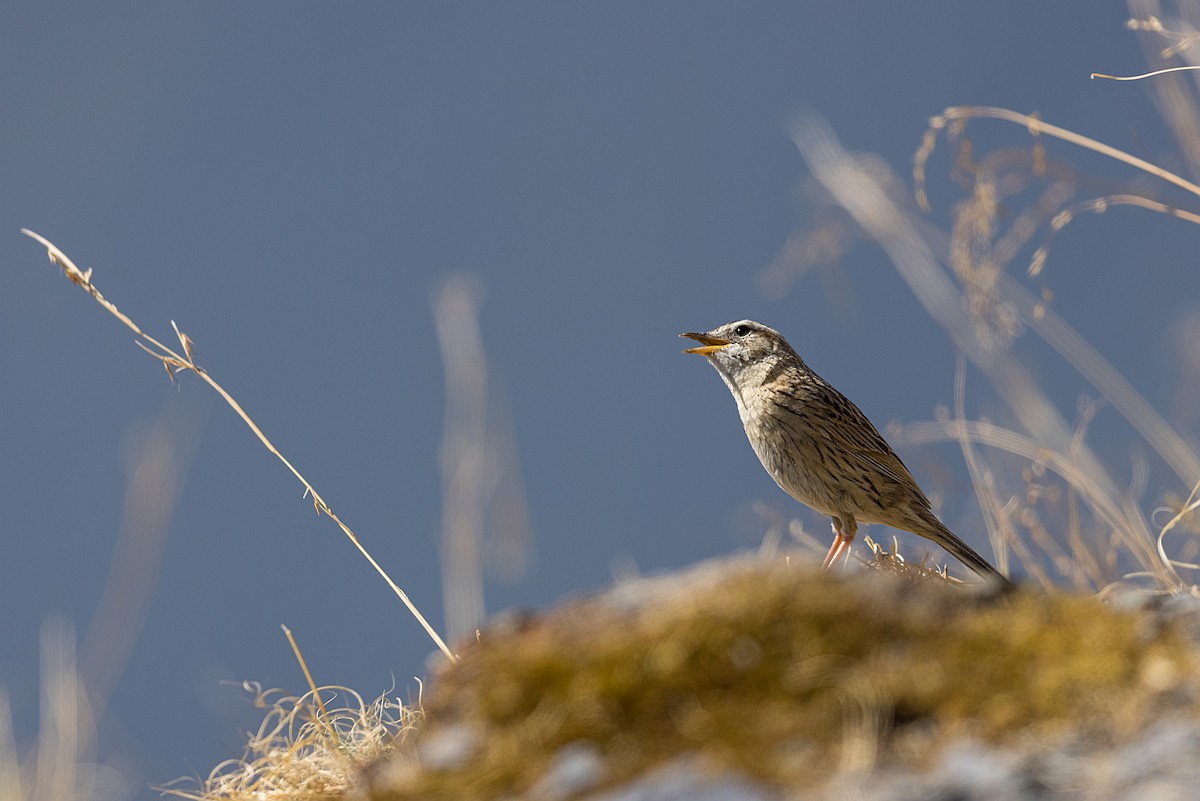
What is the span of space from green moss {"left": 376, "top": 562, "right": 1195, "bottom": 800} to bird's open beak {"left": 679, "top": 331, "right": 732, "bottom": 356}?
5.18 m

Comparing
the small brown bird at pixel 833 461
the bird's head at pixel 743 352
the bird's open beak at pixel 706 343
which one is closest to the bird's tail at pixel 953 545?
the small brown bird at pixel 833 461

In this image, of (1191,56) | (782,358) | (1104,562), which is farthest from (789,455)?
(1191,56)

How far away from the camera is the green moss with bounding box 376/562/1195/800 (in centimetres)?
220

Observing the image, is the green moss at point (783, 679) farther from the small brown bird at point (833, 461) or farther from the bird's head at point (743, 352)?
the bird's head at point (743, 352)

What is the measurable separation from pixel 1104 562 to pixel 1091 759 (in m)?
3.11

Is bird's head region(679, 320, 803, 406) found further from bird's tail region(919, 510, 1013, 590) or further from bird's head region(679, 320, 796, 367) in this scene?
bird's tail region(919, 510, 1013, 590)

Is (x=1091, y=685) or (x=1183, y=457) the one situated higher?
(x=1183, y=457)

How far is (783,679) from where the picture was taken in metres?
2.34

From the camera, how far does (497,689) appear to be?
249cm

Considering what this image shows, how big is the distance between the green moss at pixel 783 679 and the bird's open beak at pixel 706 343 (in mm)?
5178

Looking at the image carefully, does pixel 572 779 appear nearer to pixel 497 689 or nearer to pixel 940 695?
pixel 497 689

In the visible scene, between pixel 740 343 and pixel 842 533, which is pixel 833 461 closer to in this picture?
pixel 842 533

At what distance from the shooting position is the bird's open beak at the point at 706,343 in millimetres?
7785

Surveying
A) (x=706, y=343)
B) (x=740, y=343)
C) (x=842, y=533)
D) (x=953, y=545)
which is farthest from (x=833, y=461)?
(x=706, y=343)
